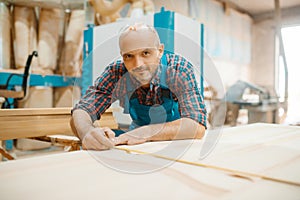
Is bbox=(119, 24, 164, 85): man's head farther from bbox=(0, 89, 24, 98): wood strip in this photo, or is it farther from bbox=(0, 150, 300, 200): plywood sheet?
bbox=(0, 89, 24, 98): wood strip

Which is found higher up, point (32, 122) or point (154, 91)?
point (154, 91)

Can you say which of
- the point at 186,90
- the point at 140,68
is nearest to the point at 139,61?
the point at 140,68

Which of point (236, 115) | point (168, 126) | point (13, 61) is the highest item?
point (13, 61)

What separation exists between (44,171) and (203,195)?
0.32m

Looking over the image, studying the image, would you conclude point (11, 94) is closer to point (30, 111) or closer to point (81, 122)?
point (30, 111)

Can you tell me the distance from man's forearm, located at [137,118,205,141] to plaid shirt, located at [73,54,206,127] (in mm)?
29

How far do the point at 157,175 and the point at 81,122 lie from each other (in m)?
0.49

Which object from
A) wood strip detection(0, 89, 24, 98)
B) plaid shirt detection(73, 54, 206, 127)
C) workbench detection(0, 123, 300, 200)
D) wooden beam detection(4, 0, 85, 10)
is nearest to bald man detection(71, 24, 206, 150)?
plaid shirt detection(73, 54, 206, 127)

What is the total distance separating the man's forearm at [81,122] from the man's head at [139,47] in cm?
24

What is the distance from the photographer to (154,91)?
114 cm

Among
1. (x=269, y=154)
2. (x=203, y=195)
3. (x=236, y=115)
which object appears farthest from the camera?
(x=236, y=115)

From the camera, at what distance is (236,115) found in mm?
4824

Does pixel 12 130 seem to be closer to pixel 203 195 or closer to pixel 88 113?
pixel 88 113

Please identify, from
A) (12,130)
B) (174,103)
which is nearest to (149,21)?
(174,103)
